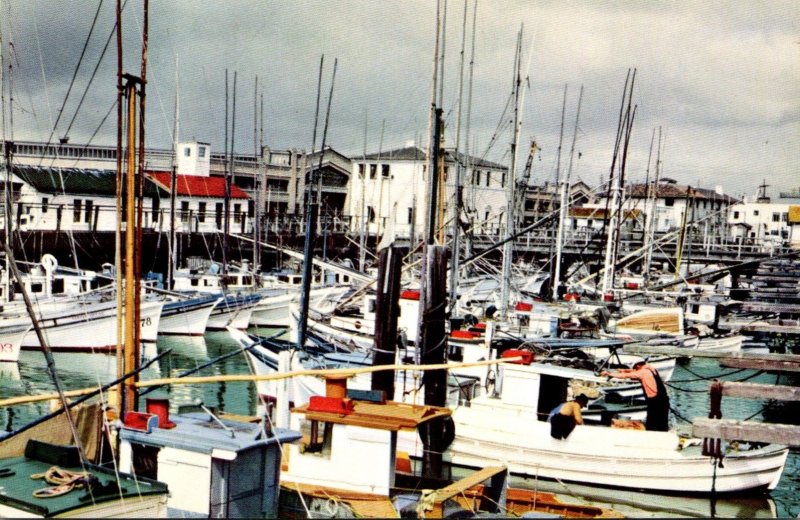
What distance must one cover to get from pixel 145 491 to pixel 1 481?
1.79 meters

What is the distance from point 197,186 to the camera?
6975 cm

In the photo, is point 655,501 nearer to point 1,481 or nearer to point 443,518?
point 443,518

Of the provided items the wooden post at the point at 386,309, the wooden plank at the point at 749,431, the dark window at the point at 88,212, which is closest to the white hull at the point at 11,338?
the wooden post at the point at 386,309

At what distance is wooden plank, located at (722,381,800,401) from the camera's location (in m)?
13.4

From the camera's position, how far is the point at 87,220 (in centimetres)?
6088

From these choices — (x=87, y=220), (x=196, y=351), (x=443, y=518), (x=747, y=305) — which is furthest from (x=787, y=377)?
(x=87, y=220)

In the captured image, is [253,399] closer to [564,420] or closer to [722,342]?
[564,420]

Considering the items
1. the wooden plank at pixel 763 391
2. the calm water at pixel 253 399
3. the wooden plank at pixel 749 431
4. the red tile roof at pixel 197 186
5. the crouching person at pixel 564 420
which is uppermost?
the red tile roof at pixel 197 186

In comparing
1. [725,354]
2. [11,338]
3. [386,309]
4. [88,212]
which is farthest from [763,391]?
[88,212]

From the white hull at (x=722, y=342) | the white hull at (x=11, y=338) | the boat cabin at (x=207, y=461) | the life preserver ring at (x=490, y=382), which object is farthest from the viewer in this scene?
the white hull at (x=722, y=342)

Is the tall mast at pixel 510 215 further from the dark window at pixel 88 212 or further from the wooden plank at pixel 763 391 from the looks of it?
the dark window at pixel 88 212

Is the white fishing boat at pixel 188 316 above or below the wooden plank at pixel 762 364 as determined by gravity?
below

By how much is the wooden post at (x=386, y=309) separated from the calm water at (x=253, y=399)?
424cm

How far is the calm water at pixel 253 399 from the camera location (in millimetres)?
19141
